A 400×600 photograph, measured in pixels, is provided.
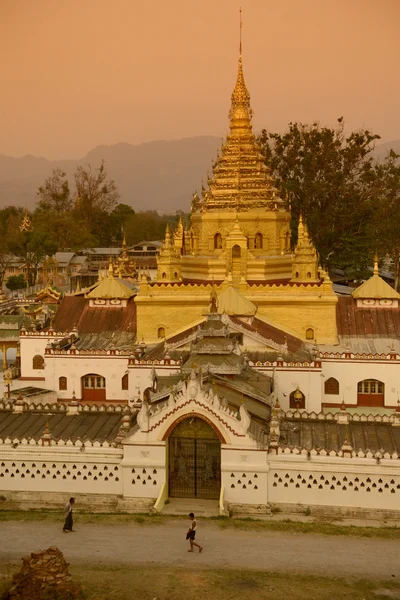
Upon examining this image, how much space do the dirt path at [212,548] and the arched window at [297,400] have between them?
7958mm

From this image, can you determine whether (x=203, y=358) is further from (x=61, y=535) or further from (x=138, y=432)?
(x=61, y=535)

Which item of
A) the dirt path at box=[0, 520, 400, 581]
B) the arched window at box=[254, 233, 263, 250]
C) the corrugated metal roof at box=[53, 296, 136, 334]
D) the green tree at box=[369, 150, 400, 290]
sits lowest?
the dirt path at box=[0, 520, 400, 581]

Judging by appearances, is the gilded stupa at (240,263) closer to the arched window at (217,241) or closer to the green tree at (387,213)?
the arched window at (217,241)

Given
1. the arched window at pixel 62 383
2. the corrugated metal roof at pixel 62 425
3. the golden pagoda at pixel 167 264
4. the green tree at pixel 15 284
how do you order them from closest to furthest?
1. the corrugated metal roof at pixel 62 425
2. the arched window at pixel 62 383
3. the golden pagoda at pixel 167 264
4. the green tree at pixel 15 284

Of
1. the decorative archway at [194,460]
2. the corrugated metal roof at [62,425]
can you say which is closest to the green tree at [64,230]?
the corrugated metal roof at [62,425]

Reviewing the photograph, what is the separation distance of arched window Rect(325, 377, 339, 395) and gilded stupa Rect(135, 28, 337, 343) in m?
1.88

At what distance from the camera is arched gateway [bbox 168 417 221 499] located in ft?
63.2

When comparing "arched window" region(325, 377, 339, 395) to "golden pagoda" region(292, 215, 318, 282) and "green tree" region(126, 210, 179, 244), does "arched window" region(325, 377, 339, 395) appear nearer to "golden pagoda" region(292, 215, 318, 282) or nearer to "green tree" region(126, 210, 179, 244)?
"golden pagoda" region(292, 215, 318, 282)

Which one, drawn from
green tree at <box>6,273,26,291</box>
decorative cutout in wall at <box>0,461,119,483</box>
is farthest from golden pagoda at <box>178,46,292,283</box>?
green tree at <box>6,273,26,291</box>

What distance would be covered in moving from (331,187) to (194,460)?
35.2 meters

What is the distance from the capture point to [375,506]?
61.2ft

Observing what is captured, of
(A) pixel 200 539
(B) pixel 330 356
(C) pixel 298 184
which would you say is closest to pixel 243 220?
(B) pixel 330 356

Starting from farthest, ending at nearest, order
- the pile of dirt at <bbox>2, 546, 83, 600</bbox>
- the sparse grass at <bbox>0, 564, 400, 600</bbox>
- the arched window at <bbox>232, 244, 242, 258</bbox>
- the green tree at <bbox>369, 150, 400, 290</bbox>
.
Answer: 1. the green tree at <bbox>369, 150, 400, 290</bbox>
2. the arched window at <bbox>232, 244, 242, 258</bbox>
3. the sparse grass at <bbox>0, 564, 400, 600</bbox>
4. the pile of dirt at <bbox>2, 546, 83, 600</bbox>

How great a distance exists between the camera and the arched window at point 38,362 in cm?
2967
